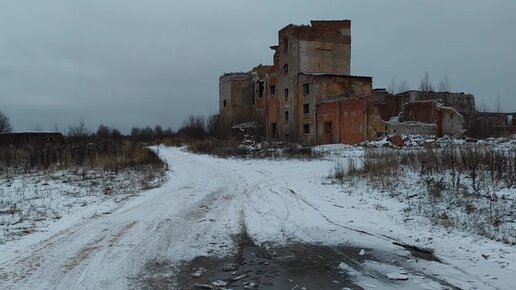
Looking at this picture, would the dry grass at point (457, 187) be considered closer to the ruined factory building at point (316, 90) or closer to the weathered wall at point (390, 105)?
the ruined factory building at point (316, 90)

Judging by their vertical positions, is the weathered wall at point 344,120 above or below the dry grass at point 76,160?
above

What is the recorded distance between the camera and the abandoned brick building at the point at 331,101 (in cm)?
3756

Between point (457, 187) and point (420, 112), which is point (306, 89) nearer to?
point (420, 112)

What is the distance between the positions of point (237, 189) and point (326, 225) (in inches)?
212

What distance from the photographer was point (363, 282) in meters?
5.10

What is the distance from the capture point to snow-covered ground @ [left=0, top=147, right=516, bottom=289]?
522 cm

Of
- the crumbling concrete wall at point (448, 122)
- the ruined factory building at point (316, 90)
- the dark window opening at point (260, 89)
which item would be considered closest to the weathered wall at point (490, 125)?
the crumbling concrete wall at point (448, 122)

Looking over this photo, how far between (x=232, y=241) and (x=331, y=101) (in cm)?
3630

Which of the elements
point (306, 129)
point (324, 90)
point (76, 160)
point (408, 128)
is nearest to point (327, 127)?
point (324, 90)

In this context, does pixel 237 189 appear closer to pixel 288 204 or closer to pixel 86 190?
pixel 288 204

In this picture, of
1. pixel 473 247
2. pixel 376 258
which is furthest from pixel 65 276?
pixel 473 247

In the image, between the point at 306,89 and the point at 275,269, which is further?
the point at 306,89

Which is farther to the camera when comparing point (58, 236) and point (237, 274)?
point (58, 236)

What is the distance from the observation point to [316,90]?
4447 centimetres
